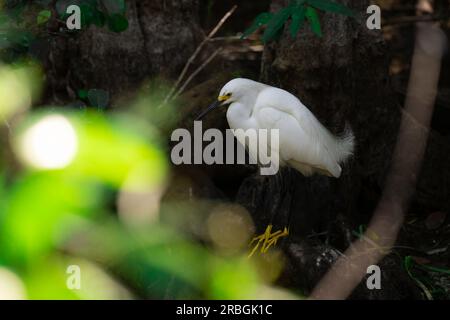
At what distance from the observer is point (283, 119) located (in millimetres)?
2695

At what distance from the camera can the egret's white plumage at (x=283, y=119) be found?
2.69 m

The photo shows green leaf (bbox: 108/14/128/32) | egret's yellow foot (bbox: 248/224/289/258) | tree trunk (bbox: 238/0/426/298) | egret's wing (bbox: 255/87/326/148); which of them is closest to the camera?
green leaf (bbox: 108/14/128/32)

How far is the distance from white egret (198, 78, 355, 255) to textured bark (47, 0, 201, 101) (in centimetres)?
103

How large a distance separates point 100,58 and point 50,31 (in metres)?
0.43

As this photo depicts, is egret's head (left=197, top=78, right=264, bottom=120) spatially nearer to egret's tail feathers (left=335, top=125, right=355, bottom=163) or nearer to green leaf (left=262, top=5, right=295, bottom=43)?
egret's tail feathers (left=335, top=125, right=355, bottom=163)

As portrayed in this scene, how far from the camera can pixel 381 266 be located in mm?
2611

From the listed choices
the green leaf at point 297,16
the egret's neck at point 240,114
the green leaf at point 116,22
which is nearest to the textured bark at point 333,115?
the egret's neck at point 240,114

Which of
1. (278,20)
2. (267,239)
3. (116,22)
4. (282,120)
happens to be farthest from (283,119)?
(278,20)

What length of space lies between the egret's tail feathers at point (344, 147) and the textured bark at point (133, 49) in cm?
126

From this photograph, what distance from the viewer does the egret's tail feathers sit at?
2.88m

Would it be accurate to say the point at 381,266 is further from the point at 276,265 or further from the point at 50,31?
the point at 50,31

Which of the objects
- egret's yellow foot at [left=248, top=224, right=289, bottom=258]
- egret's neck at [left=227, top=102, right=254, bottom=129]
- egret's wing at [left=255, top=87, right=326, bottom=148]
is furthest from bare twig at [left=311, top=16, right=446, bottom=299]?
egret's neck at [left=227, top=102, right=254, bottom=129]

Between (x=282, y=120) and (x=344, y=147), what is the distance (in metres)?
0.39

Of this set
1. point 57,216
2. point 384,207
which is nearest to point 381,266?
point 384,207
